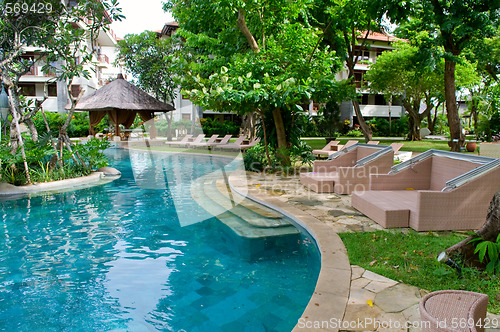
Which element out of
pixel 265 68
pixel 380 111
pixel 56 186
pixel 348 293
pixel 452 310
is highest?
pixel 380 111

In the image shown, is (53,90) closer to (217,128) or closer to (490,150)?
(217,128)

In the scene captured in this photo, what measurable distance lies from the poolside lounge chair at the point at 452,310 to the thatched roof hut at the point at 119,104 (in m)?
23.9

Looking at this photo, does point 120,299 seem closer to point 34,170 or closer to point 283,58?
point 34,170

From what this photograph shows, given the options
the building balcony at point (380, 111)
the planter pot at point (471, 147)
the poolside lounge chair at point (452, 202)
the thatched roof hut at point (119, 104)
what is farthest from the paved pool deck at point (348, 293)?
the building balcony at point (380, 111)

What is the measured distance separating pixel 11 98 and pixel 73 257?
20.6ft

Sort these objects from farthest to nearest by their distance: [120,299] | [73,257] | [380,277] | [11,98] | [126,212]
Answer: [11,98]
[126,212]
[73,257]
[120,299]
[380,277]

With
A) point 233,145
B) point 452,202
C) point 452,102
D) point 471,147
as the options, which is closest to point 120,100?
point 233,145

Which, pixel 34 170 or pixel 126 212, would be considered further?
pixel 34 170

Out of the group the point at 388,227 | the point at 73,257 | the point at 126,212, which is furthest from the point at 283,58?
the point at 73,257

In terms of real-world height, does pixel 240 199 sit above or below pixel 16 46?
below

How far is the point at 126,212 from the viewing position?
7.84m

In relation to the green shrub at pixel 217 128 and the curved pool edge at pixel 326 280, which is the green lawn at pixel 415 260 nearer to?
the curved pool edge at pixel 326 280

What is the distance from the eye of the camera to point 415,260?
13.9ft

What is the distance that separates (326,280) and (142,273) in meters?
2.39
